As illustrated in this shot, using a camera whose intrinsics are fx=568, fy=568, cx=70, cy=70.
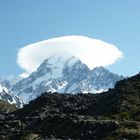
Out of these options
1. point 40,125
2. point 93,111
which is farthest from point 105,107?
point 40,125

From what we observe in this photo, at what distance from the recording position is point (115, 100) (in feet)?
370

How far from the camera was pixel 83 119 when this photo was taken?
9012cm

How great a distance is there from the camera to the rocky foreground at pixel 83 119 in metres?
79.6

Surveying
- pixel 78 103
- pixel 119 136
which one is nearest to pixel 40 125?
pixel 119 136

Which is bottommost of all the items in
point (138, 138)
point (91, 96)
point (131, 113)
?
point (138, 138)

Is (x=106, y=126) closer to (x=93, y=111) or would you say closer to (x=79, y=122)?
(x=79, y=122)

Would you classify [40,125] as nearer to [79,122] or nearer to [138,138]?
[79,122]

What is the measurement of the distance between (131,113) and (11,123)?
20971 mm

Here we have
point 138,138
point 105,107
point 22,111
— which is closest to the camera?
point 138,138

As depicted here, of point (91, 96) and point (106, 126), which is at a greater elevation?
point (91, 96)

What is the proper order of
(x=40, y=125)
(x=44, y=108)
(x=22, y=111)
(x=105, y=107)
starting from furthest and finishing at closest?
1. (x=22, y=111)
2. (x=44, y=108)
3. (x=105, y=107)
4. (x=40, y=125)

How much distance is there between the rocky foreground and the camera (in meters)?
79.6

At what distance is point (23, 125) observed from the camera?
9475cm

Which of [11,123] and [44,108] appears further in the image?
[44,108]
